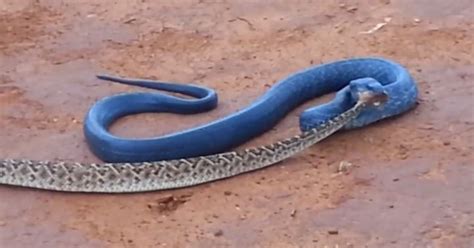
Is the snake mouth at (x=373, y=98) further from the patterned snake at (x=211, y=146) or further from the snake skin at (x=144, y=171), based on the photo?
the snake skin at (x=144, y=171)

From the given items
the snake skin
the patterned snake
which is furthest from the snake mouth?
the snake skin

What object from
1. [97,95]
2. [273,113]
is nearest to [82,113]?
[97,95]

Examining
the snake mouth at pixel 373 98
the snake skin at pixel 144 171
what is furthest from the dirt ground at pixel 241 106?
the snake mouth at pixel 373 98

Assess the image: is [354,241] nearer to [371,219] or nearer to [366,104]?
[371,219]

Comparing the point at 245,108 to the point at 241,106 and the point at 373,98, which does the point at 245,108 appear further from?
the point at 373,98

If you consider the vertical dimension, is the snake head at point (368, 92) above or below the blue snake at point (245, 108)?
above

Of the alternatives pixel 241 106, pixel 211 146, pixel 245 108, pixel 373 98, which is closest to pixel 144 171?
pixel 211 146
